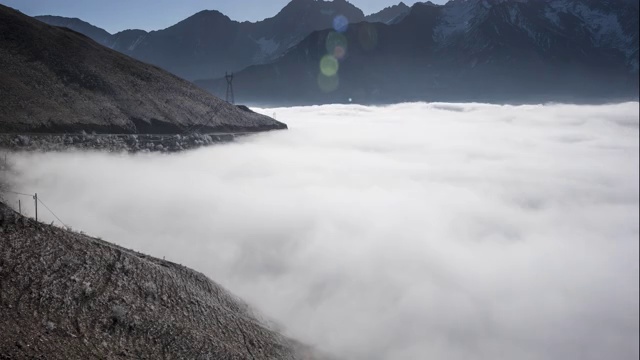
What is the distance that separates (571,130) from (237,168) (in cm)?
10877

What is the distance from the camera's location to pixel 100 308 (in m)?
21.2

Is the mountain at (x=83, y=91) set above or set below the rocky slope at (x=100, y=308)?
above

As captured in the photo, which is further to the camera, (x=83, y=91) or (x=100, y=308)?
(x=83, y=91)

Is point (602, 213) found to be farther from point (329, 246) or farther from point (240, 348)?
point (240, 348)

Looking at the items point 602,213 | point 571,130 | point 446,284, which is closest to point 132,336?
point 446,284

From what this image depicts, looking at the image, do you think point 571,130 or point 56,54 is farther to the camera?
point 571,130

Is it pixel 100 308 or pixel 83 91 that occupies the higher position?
pixel 83 91

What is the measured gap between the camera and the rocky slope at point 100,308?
1880cm

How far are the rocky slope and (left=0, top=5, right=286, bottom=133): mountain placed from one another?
45343 millimetres

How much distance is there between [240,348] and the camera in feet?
77.8

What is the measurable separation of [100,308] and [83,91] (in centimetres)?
6809

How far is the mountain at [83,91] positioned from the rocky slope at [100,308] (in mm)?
45343

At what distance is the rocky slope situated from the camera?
18.8m

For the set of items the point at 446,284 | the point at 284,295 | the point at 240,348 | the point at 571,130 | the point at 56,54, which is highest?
the point at 56,54
